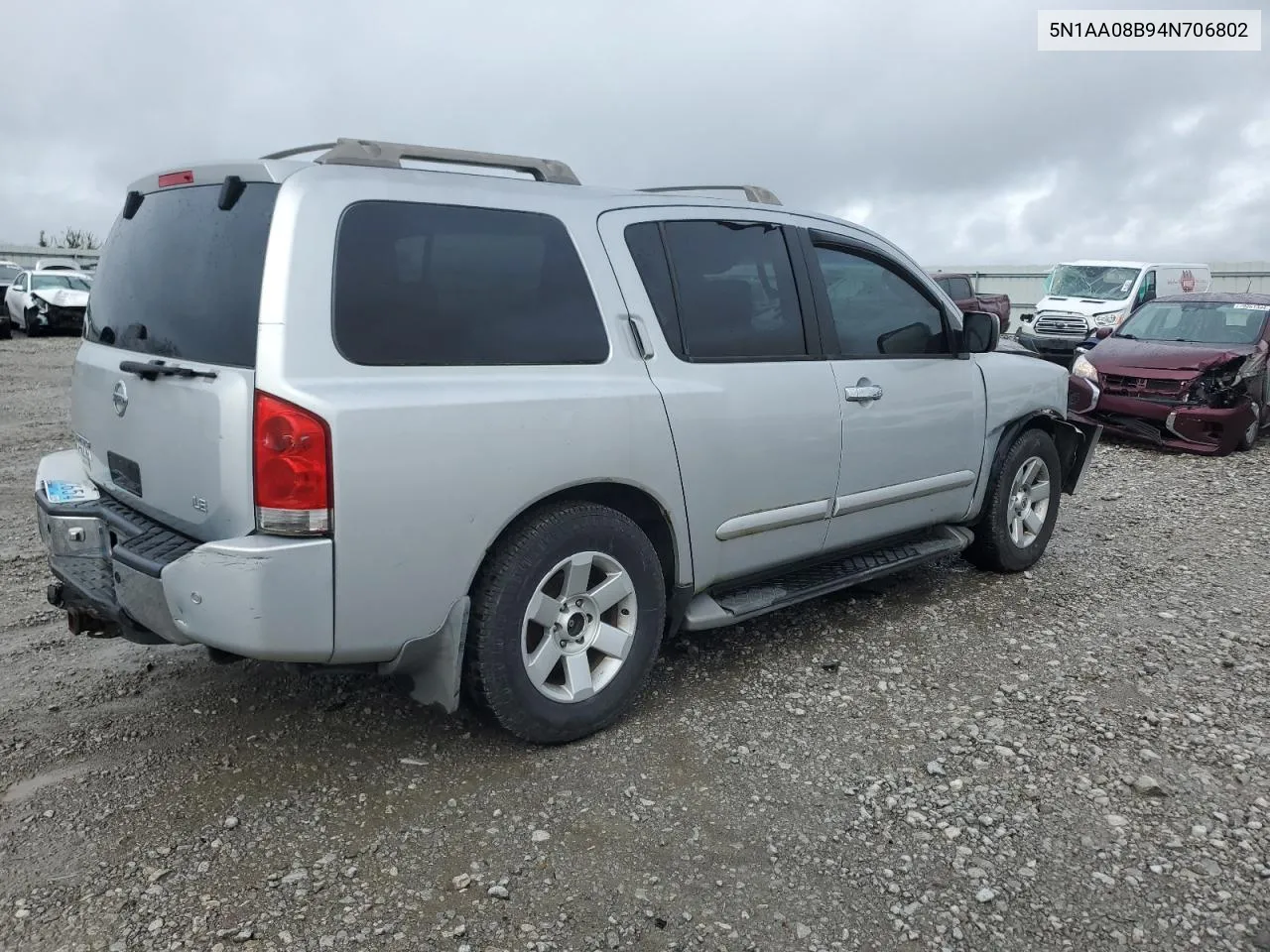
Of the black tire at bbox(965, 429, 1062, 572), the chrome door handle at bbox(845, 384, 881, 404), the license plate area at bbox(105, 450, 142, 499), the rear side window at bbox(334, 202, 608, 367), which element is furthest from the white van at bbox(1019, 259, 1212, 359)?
the license plate area at bbox(105, 450, 142, 499)

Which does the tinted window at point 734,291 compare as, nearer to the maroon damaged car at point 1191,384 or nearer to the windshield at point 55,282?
the maroon damaged car at point 1191,384

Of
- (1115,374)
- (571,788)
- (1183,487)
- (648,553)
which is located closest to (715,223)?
(648,553)

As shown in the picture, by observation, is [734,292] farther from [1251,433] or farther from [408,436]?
[1251,433]

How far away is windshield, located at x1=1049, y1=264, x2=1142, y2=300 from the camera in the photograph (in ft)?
61.6

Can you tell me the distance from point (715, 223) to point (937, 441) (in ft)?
5.02

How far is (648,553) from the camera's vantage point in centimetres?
348

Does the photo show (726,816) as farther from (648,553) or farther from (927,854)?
(648,553)

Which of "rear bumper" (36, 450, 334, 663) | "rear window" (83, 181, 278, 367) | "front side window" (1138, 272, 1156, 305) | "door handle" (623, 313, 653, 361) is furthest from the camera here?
"front side window" (1138, 272, 1156, 305)

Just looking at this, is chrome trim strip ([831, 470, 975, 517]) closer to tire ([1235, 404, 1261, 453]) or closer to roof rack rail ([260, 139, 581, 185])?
roof rack rail ([260, 139, 581, 185])

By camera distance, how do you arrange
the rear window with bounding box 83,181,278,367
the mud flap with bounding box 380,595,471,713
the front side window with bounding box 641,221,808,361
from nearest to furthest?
the rear window with bounding box 83,181,278,367 → the mud flap with bounding box 380,595,471,713 → the front side window with bounding box 641,221,808,361

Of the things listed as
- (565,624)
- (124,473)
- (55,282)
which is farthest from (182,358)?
(55,282)

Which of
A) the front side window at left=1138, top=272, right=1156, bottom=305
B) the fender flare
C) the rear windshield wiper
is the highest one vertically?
the front side window at left=1138, top=272, right=1156, bottom=305

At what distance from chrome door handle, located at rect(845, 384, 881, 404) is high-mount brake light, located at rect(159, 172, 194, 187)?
8.28ft

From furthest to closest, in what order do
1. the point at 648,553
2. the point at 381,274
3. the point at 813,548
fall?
1. the point at 813,548
2. the point at 648,553
3. the point at 381,274
